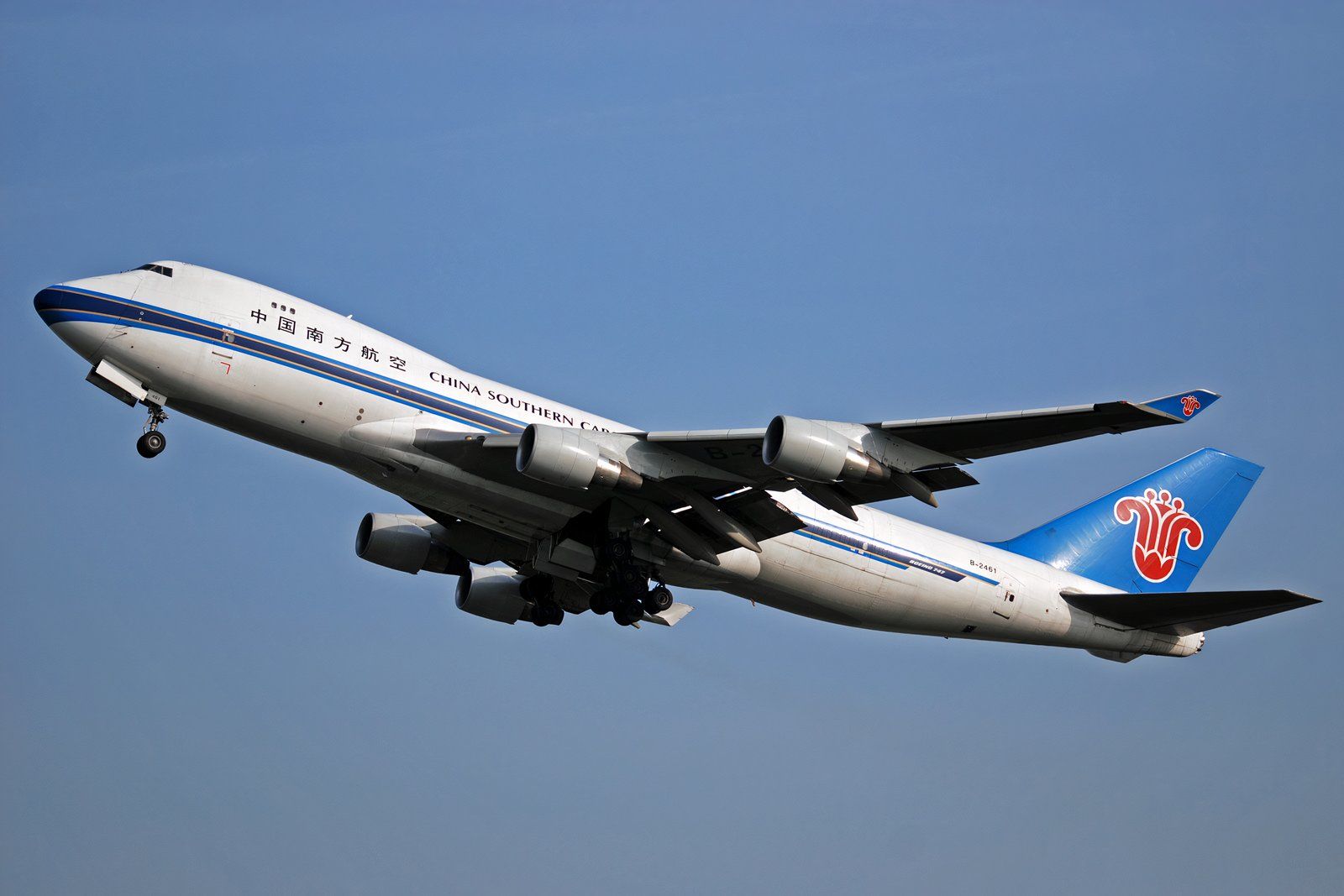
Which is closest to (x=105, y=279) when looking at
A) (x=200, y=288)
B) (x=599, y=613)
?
(x=200, y=288)

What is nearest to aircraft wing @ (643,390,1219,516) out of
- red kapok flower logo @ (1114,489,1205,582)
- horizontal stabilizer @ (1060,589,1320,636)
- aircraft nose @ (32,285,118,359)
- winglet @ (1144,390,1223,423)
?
winglet @ (1144,390,1223,423)

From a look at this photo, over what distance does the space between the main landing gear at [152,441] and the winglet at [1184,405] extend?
1985 cm

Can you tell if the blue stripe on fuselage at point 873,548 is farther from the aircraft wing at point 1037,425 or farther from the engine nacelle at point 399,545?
the engine nacelle at point 399,545

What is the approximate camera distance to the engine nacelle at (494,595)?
130ft

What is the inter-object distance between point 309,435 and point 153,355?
3.48 m

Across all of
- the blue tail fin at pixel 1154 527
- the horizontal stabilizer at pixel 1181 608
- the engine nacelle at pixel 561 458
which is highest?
the blue tail fin at pixel 1154 527

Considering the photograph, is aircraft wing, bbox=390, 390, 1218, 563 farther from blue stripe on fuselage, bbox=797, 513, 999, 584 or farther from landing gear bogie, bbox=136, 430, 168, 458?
landing gear bogie, bbox=136, 430, 168, 458

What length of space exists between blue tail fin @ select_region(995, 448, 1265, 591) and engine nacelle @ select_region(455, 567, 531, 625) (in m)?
13.2

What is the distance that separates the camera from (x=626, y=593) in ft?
110

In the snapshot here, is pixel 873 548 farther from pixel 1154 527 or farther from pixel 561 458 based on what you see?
pixel 1154 527

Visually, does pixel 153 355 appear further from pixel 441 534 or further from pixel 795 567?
pixel 795 567

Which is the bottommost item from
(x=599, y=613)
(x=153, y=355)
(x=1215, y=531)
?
(x=599, y=613)

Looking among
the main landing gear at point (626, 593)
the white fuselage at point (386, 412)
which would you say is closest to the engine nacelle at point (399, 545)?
the white fuselage at point (386, 412)

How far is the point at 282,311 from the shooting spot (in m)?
30.8
